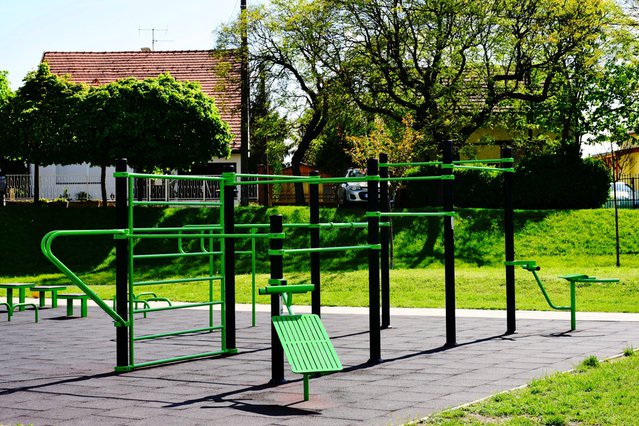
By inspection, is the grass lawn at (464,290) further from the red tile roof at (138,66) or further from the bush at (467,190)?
the red tile roof at (138,66)

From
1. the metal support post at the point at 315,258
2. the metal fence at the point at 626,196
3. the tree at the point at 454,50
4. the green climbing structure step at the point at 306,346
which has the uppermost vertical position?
the tree at the point at 454,50

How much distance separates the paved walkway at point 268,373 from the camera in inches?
296

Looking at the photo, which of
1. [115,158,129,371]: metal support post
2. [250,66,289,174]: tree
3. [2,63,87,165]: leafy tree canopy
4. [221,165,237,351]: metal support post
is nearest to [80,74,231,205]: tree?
[2,63,87,165]: leafy tree canopy

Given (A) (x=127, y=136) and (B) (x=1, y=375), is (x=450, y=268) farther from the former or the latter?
(A) (x=127, y=136)

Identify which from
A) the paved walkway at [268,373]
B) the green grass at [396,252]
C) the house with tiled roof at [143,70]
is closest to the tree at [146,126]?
the green grass at [396,252]

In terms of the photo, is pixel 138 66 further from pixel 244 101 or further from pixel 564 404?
pixel 564 404

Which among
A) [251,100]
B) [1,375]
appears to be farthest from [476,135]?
[1,375]

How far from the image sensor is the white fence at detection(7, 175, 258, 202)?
36.0 m

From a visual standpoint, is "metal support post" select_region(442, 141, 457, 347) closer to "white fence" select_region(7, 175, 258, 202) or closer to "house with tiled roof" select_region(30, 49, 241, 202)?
"white fence" select_region(7, 175, 258, 202)

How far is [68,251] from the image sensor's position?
29.7 m

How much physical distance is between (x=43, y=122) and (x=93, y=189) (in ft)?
25.8

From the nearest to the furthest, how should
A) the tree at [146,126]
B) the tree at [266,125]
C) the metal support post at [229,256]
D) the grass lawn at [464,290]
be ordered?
the metal support post at [229,256], the grass lawn at [464,290], the tree at [146,126], the tree at [266,125]

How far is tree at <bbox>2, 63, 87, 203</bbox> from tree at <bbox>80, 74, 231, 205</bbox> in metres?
0.74

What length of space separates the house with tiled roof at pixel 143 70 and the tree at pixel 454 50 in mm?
8183
